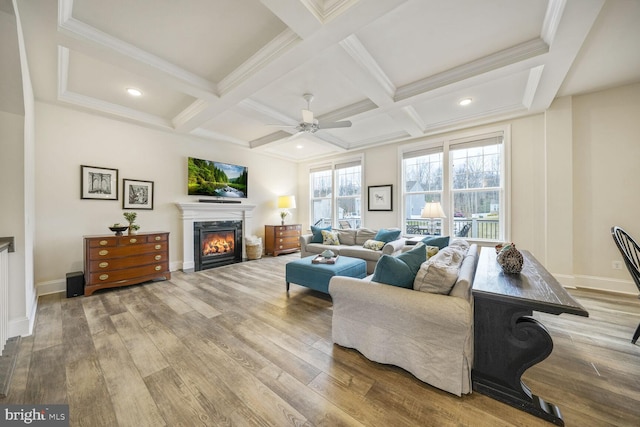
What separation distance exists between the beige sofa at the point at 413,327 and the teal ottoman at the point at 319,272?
34.9 inches

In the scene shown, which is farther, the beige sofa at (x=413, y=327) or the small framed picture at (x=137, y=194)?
the small framed picture at (x=137, y=194)

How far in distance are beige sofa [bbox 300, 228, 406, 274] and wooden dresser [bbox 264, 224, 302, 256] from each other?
1.19 m

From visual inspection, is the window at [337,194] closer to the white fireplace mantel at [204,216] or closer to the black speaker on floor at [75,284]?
the white fireplace mantel at [204,216]

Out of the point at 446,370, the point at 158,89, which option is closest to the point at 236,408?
the point at 446,370

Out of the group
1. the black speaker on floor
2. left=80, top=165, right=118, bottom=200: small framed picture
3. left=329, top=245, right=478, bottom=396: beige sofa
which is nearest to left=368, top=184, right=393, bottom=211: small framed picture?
left=329, top=245, right=478, bottom=396: beige sofa

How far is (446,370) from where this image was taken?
4.77 ft

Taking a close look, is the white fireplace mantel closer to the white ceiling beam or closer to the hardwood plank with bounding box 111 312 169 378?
the hardwood plank with bounding box 111 312 169 378

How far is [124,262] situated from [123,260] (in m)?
0.03

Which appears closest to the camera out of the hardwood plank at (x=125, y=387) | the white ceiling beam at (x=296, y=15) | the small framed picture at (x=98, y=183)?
the hardwood plank at (x=125, y=387)

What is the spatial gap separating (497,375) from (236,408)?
5.35 feet

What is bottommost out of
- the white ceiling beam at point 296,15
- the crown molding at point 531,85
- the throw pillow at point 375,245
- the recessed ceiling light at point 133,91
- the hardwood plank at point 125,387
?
the hardwood plank at point 125,387

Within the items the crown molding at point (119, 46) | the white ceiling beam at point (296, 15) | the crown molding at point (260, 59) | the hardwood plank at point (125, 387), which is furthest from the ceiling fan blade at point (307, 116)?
the hardwood plank at point (125, 387)

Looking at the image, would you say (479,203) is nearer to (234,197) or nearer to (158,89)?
(234,197)

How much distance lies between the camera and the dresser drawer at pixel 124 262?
10.6 ft
